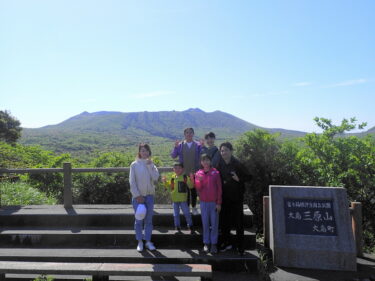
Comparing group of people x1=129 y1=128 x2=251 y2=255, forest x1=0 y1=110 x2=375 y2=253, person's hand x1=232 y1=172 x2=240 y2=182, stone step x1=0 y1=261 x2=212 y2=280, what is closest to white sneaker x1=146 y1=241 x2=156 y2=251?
group of people x1=129 y1=128 x2=251 y2=255

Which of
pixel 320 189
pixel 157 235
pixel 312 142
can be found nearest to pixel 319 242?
pixel 320 189

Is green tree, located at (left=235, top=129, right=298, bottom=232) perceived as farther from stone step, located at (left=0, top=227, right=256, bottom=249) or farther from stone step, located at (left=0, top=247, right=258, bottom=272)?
stone step, located at (left=0, top=247, right=258, bottom=272)

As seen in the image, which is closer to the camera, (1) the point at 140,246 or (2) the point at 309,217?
(1) the point at 140,246

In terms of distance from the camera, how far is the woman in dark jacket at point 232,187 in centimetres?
487

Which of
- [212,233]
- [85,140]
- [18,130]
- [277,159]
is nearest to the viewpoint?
[212,233]

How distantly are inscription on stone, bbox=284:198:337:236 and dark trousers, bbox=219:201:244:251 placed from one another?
0.92 meters

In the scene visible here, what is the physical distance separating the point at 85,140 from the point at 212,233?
97.8 metres

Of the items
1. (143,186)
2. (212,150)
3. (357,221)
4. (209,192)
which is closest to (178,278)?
(209,192)

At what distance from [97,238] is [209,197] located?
2248mm

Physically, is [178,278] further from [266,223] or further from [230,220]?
[266,223]

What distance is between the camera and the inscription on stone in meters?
5.13

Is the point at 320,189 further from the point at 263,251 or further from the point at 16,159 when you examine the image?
the point at 16,159

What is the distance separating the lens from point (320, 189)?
532cm

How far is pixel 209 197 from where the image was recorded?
4.91 metres
